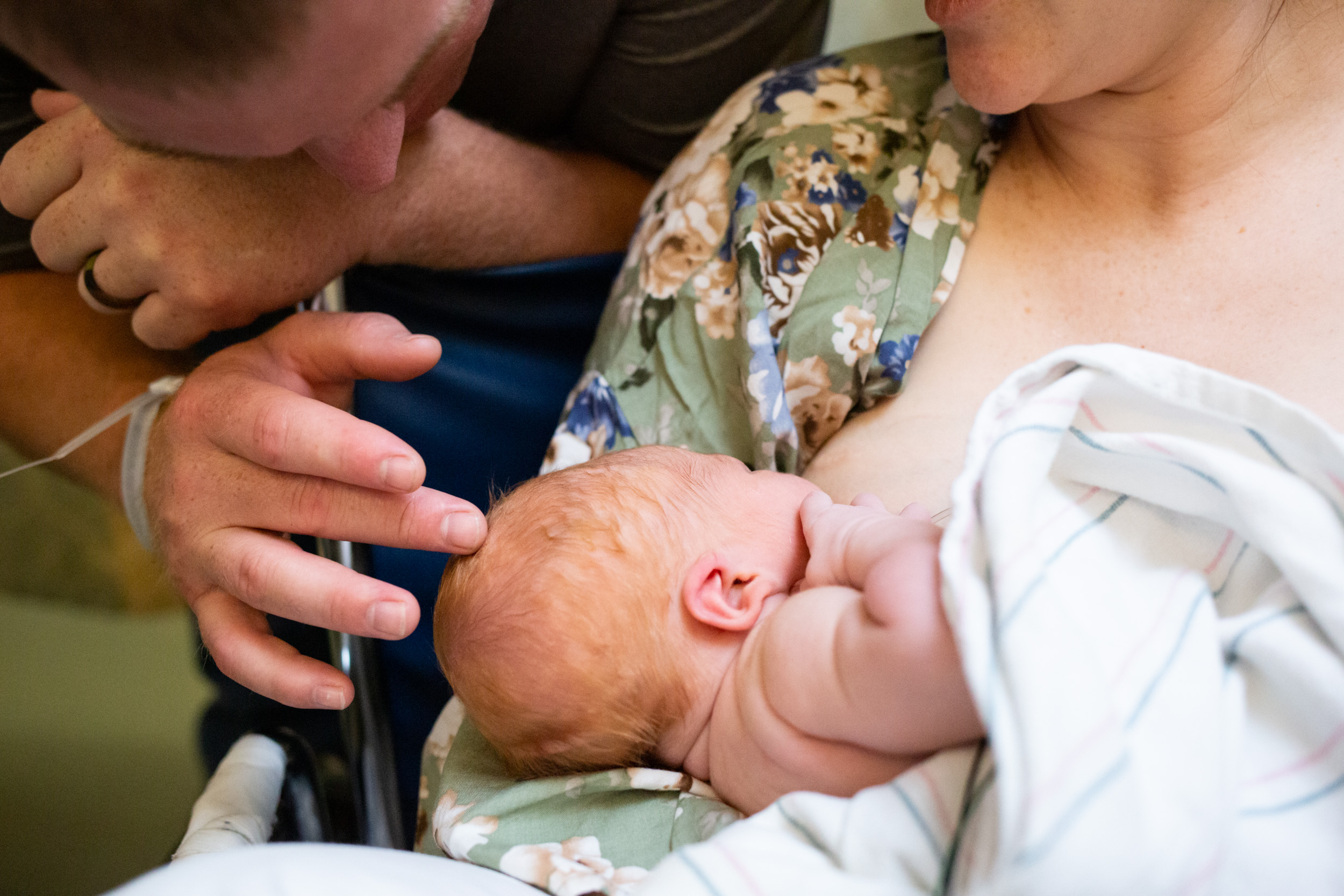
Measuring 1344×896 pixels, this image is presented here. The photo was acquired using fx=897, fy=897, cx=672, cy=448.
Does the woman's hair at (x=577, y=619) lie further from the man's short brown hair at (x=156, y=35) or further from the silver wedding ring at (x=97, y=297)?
the silver wedding ring at (x=97, y=297)

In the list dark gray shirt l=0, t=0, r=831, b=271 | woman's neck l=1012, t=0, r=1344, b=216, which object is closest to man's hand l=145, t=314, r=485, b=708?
dark gray shirt l=0, t=0, r=831, b=271

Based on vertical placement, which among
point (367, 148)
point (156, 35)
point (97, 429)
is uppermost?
point (156, 35)

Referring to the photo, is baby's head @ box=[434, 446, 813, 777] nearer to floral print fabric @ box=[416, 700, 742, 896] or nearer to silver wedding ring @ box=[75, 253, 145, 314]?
floral print fabric @ box=[416, 700, 742, 896]

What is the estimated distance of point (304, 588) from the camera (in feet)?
2.80

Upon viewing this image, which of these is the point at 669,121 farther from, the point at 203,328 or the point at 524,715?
the point at 524,715

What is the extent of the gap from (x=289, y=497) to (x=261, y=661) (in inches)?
6.6

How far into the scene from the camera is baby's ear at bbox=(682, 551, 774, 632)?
31.4 inches

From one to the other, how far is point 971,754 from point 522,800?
0.43 metres

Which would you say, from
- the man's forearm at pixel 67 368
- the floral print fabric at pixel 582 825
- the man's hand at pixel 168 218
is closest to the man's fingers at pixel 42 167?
the man's hand at pixel 168 218

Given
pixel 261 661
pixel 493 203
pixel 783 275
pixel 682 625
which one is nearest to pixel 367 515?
pixel 261 661

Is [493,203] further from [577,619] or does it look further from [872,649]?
[872,649]

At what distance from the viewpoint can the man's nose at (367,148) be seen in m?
0.85

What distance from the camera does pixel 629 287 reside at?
47.2 inches

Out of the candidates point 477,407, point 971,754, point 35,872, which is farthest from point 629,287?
point 35,872
